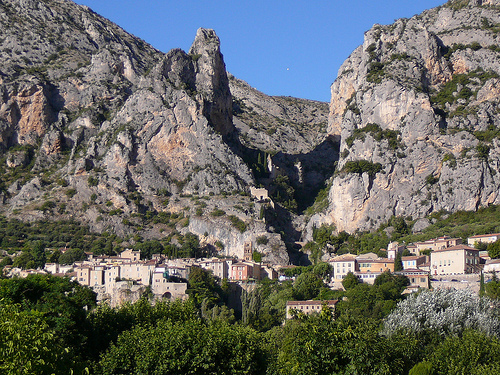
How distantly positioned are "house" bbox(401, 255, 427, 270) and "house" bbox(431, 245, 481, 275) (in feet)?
9.80

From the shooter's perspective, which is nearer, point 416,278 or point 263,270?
point 416,278

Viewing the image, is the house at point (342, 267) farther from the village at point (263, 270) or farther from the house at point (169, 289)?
the house at point (169, 289)

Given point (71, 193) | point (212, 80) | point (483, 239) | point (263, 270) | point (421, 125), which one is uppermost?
point (212, 80)

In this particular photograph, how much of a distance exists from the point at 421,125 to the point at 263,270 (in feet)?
117

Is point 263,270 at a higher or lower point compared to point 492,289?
higher

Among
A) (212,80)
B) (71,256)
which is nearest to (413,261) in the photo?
(71,256)

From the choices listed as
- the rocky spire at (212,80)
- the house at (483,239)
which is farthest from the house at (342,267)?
the rocky spire at (212,80)

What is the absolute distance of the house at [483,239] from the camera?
90.7 metres

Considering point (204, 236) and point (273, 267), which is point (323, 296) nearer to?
point (273, 267)

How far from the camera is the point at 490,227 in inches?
3826

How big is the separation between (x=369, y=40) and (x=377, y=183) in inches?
1385

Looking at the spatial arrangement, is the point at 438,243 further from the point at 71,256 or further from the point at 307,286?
the point at 71,256

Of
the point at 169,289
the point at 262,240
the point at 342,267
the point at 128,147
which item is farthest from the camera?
the point at 128,147

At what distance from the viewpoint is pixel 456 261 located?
8556cm
